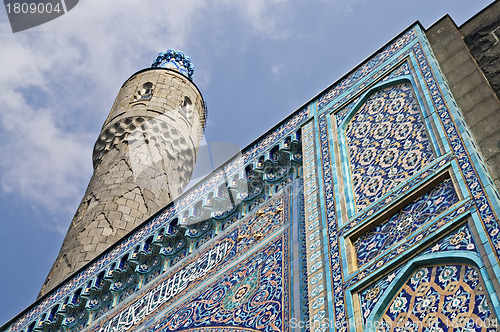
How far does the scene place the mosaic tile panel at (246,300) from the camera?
4.39 m

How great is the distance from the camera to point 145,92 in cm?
1112

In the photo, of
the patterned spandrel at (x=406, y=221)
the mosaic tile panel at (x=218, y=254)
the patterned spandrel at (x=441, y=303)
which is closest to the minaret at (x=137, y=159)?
the mosaic tile panel at (x=218, y=254)

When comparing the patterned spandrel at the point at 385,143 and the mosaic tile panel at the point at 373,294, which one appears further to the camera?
the patterned spandrel at the point at 385,143

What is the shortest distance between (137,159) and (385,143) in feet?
17.4

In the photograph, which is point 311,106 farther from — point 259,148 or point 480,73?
point 480,73

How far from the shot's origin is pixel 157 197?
360 inches

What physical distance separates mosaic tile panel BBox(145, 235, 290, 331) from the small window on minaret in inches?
239

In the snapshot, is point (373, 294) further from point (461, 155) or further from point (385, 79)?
point (385, 79)

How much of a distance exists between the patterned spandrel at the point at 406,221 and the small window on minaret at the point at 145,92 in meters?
7.16

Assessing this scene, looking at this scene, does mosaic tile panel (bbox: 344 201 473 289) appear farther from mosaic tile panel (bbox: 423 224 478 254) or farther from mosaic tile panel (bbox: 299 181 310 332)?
mosaic tile panel (bbox: 299 181 310 332)

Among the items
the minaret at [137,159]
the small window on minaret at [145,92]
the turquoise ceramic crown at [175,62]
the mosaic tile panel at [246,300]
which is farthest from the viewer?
the turquoise ceramic crown at [175,62]

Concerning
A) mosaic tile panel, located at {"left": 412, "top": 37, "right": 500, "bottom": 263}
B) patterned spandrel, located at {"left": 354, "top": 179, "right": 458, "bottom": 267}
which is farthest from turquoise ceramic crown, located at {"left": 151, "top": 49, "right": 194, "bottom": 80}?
patterned spandrel, located at {"left": 354, "top": 179, "right": 458, "bottom": 267}

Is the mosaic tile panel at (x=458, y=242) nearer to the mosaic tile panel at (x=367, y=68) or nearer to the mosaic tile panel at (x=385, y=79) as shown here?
the mosaic tile panel at (x=385, y=79)

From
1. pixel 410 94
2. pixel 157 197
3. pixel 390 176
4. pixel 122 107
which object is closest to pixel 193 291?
pixel 390 176
